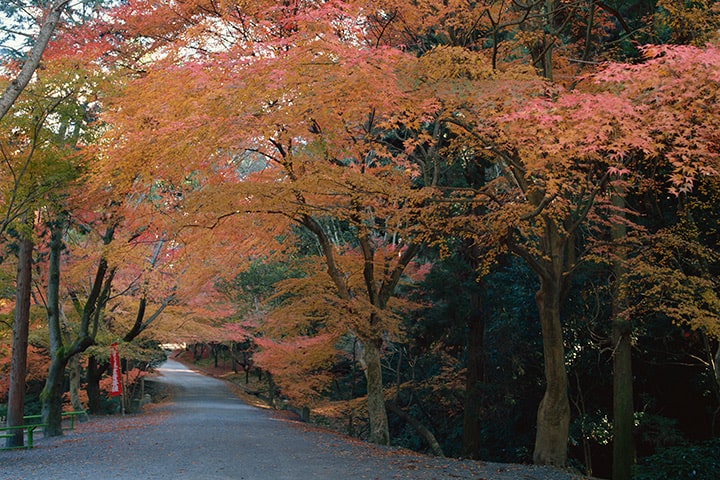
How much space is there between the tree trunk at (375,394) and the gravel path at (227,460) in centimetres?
68

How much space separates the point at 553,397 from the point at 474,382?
4867mm

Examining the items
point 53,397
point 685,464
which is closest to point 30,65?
point 53,397

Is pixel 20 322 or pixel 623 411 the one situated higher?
pixel 20 322

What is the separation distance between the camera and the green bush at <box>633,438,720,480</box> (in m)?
10.5

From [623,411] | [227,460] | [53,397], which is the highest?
[623,411]

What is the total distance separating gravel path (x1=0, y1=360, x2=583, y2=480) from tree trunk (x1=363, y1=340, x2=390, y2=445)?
2.24 ft

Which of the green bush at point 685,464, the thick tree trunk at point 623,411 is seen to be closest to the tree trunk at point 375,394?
the thick tree trunk at point 623,411

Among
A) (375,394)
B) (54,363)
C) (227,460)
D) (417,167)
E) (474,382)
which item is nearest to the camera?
(227,460)

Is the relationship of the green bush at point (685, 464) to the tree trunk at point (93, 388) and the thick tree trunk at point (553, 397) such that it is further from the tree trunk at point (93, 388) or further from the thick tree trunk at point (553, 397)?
the tree trunk at point (93, 388)

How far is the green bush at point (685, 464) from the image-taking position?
10.5 meters

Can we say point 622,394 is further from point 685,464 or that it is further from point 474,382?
point 474,382

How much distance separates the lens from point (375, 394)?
499 inches

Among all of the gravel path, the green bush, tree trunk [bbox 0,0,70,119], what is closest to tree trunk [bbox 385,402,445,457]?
the gravel path

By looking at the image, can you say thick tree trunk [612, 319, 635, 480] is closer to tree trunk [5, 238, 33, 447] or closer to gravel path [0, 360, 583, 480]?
gravel path [0, 360, 583, 480]
